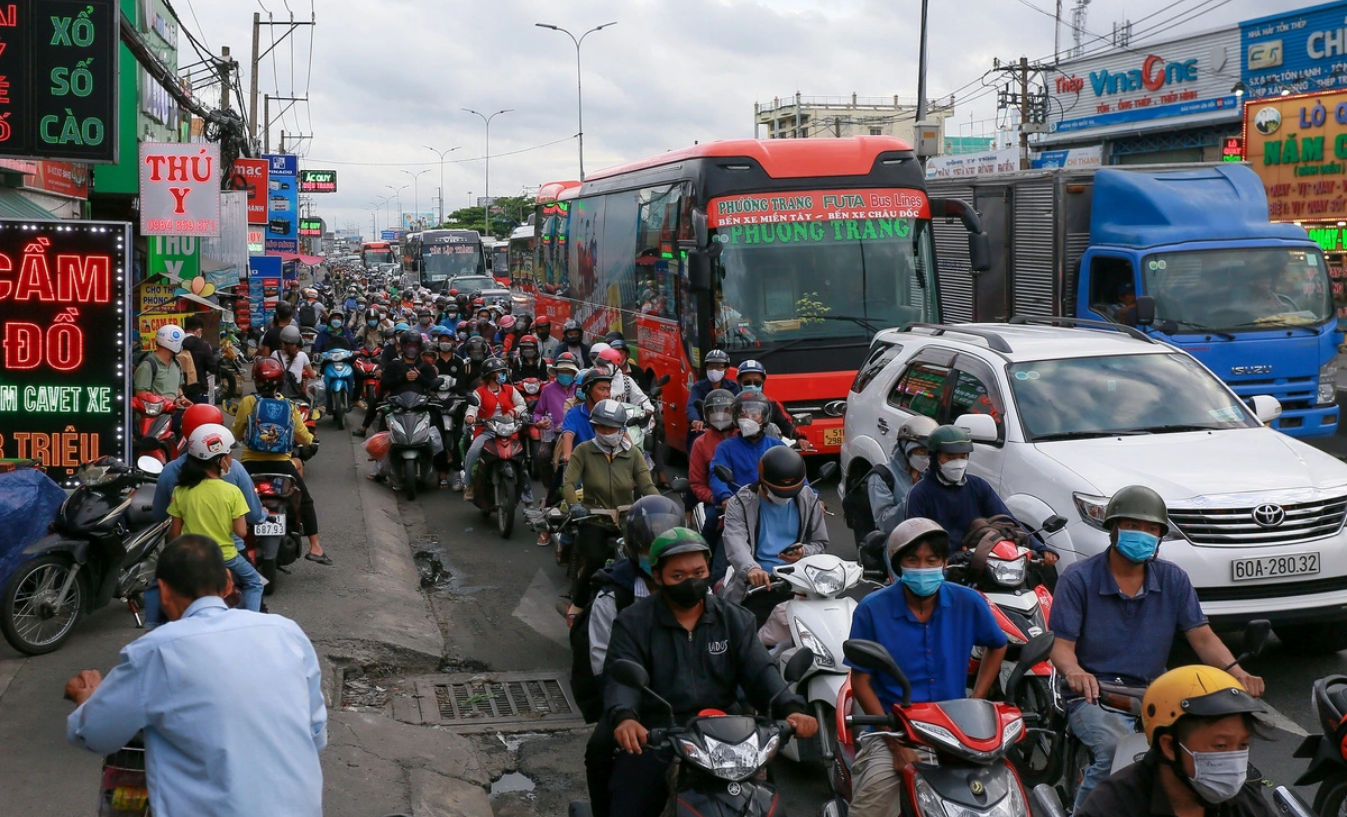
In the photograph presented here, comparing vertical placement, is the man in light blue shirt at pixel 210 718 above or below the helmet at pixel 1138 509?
below

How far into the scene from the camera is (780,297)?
14445 millimetres

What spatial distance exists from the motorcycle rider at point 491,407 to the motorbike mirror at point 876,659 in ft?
27.7

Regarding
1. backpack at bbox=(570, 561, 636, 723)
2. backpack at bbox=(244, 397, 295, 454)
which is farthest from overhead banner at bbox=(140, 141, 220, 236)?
backpack at bbox=(570, 561, 636, 723)

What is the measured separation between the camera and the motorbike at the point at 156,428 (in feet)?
32.8

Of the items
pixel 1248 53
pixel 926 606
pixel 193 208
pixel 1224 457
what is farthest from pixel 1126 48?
pixel 926 606

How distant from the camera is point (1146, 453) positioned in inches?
317

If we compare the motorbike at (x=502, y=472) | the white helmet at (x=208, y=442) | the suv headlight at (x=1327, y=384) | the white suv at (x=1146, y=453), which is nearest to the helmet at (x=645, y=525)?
the white helmet at (x=208, y=442)

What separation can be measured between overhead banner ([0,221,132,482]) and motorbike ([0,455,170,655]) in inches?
13.4

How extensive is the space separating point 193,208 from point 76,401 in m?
11.4

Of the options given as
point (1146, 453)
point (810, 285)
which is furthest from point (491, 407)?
point (1146, 453)

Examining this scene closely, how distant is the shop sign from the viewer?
27672 mm

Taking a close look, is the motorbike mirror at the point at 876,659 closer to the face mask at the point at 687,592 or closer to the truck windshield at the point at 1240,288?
the face mask at the point at 687,592

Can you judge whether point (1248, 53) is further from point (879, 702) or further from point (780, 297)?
point (879, 702)

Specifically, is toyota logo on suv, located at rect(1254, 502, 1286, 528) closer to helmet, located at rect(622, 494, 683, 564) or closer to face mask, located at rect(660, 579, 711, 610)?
helmet, located at rect(622, 494, 683, 564)
